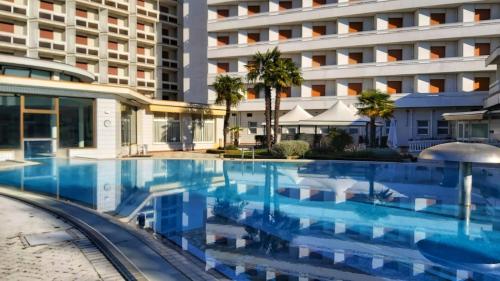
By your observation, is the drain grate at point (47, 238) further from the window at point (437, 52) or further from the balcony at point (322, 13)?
the window at point (437, 52)

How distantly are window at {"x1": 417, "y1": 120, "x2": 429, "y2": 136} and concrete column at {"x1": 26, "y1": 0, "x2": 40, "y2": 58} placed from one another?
38.2m

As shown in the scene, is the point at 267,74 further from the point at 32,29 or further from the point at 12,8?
the point at 12,8

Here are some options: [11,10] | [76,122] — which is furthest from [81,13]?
[76,122]

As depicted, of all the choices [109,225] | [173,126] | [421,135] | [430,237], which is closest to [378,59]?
[421,135]

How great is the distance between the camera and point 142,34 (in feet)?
159

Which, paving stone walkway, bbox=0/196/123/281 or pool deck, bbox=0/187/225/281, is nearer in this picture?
paving stone walkway, bbox=0/196/123/281

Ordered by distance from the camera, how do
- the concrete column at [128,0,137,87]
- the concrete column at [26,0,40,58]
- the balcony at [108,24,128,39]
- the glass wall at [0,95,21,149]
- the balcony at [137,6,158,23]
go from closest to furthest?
the glass wall at [0,95,21,149], the concrete column at [26,0,40,58], the balcony at [108,24,128,39], the concrete column at [128,0,137,87], the balcony at [137,6,158,23]

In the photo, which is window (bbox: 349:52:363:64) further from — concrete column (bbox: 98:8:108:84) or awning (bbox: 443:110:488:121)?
concrete column (bbox: 98:8:108:84)

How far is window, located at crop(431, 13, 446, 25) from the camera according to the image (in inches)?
1512

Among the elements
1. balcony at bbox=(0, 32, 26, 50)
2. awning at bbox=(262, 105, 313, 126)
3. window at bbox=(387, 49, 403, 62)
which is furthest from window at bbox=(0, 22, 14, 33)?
window at bbox=(387, 49, 403, 62)

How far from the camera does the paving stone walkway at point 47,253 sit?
573 cm

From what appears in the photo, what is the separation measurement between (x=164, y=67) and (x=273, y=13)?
51.8ft

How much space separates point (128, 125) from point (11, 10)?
Result: 18.1 m

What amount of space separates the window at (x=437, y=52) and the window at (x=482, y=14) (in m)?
3.69
